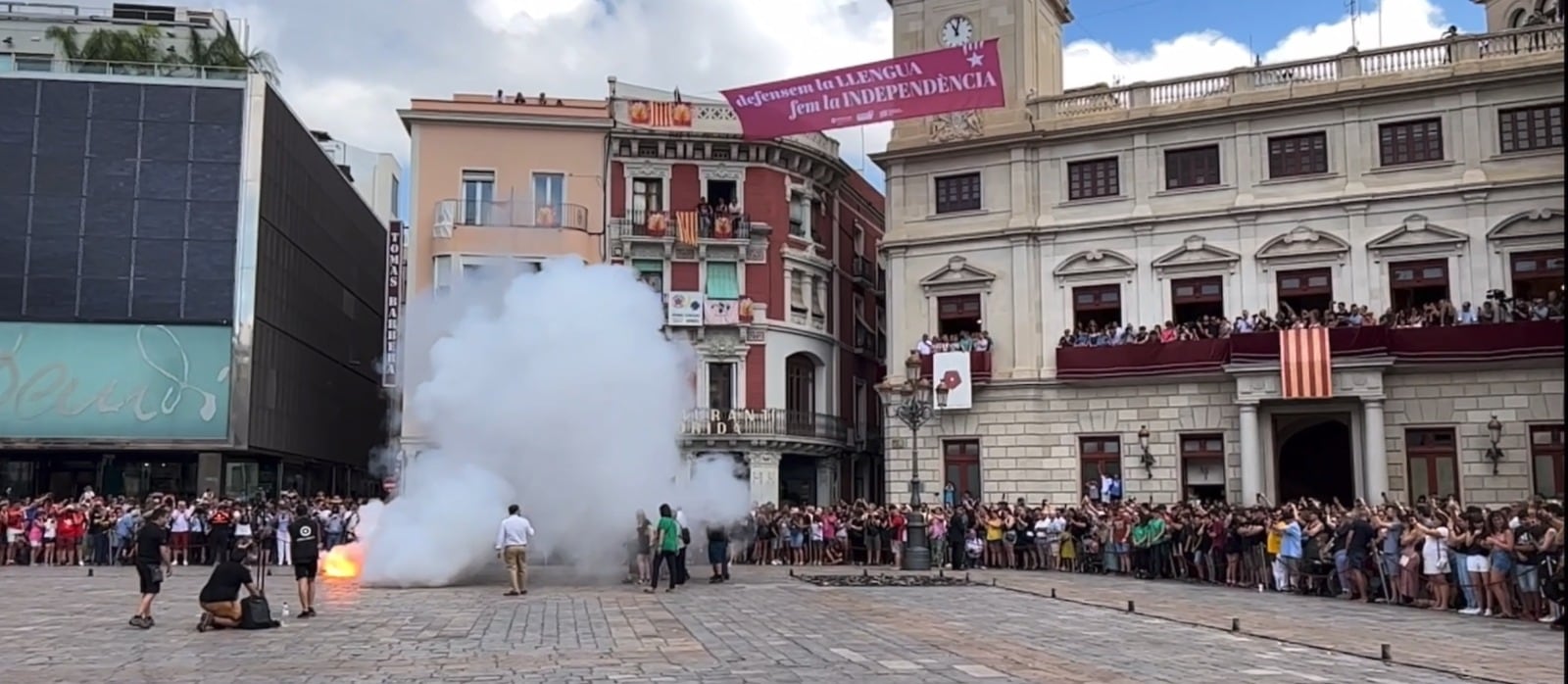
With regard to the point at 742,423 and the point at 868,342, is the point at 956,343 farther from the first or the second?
the point at 868,342

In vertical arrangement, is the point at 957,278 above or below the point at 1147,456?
above

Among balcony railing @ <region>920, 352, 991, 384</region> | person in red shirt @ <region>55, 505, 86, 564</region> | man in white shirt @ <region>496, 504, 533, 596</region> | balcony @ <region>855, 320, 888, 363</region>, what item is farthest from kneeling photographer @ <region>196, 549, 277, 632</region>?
balcony @ <region>855, 320, 888, 363</region>

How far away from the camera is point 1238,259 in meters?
35.8

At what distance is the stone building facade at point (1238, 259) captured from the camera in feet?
107

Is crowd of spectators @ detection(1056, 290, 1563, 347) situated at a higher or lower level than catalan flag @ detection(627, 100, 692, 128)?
lower

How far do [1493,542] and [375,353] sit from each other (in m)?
50.8

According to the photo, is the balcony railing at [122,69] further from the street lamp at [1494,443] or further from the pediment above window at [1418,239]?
the street lamp at [1494,443]

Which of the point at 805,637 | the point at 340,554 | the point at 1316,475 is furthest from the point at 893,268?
the point at 805,637

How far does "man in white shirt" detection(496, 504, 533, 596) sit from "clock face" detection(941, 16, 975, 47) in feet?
74.9

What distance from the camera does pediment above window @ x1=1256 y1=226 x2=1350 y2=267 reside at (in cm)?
3469

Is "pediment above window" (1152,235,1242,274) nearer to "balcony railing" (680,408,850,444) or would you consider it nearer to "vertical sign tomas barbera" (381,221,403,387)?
"balcony railing" (680,408,850,444)

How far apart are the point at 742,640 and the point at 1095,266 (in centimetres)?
2396

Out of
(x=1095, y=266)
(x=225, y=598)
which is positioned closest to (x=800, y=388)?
(x=1095, y=266)

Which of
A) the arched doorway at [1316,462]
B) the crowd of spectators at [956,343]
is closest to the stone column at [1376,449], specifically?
the arched doorway at [1316,462]
